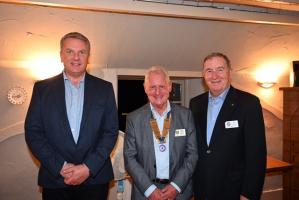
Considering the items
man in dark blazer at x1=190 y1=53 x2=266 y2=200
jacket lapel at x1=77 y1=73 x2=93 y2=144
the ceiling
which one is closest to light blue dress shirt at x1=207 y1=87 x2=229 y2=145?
man in dark blazer at x1=190 y1=53 x2=266 y2=200

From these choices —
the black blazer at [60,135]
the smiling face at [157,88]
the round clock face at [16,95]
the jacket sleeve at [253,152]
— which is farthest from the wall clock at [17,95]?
the jacket sleeve at [253,152]

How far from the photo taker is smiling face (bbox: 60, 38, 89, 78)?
1.90 m

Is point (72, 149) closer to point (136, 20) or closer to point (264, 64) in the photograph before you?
point (136, 20)

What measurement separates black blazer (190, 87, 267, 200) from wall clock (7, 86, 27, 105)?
1.93 meters

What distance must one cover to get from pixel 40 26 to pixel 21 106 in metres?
0.85

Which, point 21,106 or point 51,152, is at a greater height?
point 21,106

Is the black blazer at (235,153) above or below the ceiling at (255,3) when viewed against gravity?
below

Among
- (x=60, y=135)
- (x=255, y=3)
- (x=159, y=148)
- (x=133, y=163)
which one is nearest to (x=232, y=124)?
(x=159, y=148)

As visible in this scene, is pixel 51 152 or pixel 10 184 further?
pixel 10 184

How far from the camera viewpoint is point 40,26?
298 cm

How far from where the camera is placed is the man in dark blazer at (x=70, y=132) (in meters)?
1.86

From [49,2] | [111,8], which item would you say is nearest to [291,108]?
[111,8]

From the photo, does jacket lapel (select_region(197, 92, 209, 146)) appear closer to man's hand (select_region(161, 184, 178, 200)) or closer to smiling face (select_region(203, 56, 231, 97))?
smiling face (select_region(203, 56, 231, 97))

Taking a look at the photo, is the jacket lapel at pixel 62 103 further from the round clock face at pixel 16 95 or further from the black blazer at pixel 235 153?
the round clock face at pixel 16 95
